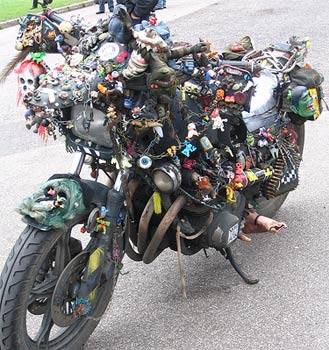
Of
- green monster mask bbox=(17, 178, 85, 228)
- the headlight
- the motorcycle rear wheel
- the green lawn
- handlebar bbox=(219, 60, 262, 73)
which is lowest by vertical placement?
the green lawn

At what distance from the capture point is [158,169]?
2.97m

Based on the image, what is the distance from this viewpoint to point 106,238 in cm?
289

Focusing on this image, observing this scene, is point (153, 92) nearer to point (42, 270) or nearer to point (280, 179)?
point (42, 270)

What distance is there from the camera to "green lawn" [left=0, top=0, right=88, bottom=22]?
17562 millimetres

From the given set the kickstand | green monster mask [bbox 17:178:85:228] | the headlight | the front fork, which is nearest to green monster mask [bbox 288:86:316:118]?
the kickstand

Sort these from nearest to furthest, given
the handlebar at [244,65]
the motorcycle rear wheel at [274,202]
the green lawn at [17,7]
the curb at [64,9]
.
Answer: the handlebar at [244,65] → the motorcycle rear wheel at [274,202] → the curb at [64,9] → the green lawn at [17,7]

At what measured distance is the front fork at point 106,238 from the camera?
2.84 metres

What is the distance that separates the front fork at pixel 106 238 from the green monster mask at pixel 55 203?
4.8 inches

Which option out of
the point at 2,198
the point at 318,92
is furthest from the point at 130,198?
the point at 2,198

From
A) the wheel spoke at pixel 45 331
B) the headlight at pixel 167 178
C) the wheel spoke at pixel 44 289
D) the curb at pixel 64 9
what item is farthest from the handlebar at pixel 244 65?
the curb at pixel 64 9

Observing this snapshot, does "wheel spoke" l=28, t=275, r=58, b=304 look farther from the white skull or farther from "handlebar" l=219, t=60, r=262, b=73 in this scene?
"handlebar" l=219, t=60, r=262, b=73

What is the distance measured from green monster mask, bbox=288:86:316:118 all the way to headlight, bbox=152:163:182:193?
1062mm

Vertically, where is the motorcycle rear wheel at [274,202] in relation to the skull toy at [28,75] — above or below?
below

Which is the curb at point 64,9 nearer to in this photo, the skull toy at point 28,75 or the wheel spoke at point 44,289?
the skull toy at point 28,75
